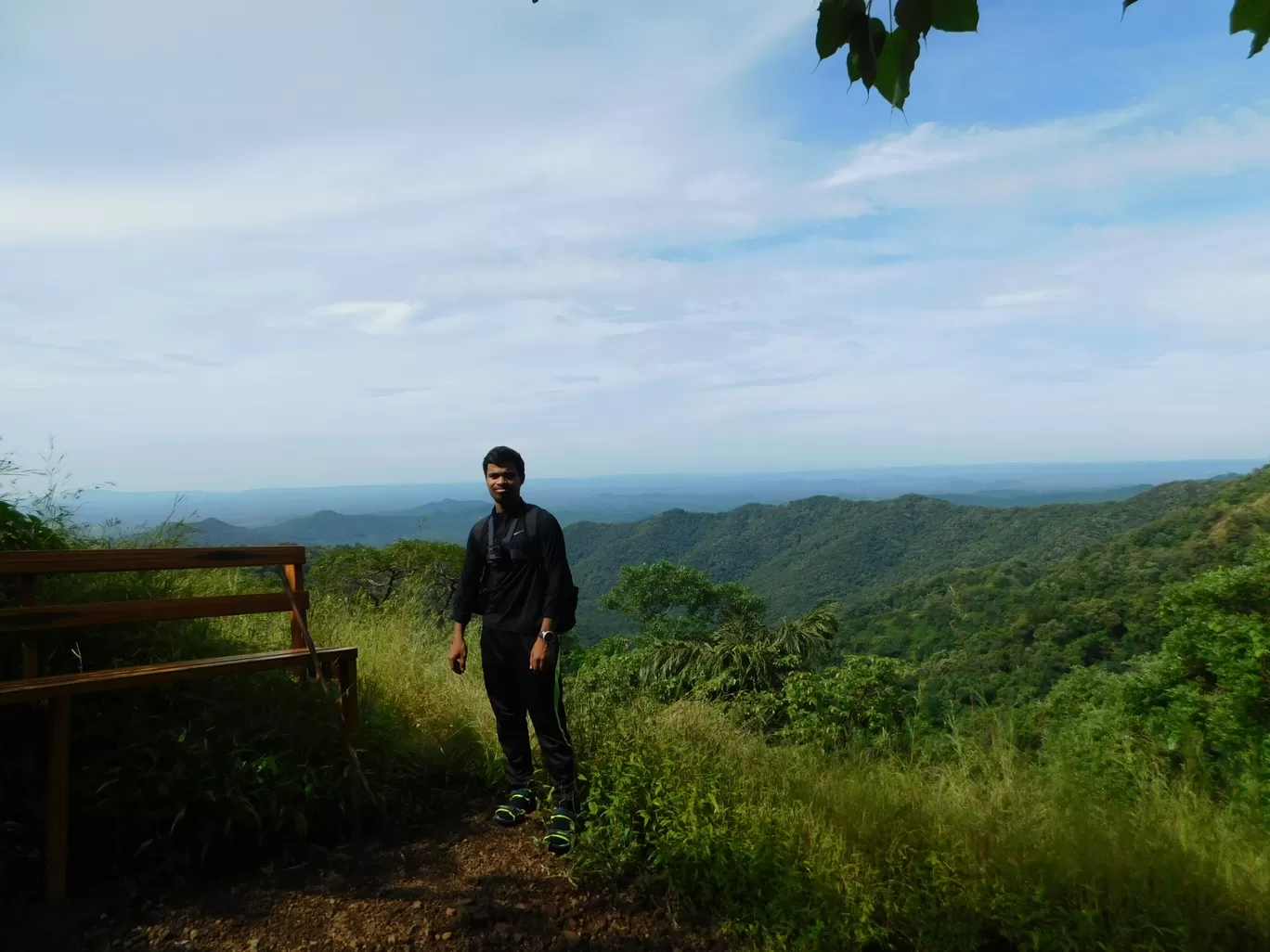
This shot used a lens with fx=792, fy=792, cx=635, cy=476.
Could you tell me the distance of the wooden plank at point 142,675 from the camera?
2.88 m

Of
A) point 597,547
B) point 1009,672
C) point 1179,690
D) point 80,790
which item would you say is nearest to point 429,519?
point 80,790

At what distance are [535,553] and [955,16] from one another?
276 cm

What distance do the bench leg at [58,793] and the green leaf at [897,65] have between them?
342cm

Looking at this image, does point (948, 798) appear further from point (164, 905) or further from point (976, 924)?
point (164, 905)

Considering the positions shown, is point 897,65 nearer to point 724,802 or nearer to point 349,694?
point 724,802

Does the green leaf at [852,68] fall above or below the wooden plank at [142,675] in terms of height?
above

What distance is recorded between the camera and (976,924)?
9.27 ft

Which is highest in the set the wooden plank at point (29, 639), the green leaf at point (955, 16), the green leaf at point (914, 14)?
the green leaf at point (914, 14)

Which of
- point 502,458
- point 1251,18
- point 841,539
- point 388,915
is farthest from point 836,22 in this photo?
point 841,539

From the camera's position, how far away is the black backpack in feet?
11.8

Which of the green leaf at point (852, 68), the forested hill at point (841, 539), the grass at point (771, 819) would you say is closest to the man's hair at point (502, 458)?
the grass at point (771, 819)

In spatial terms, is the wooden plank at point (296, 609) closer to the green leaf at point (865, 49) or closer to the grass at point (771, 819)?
the grass at point (771, 819)

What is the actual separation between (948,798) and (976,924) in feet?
2.22

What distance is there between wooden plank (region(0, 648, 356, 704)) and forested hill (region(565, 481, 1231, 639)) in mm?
48690
